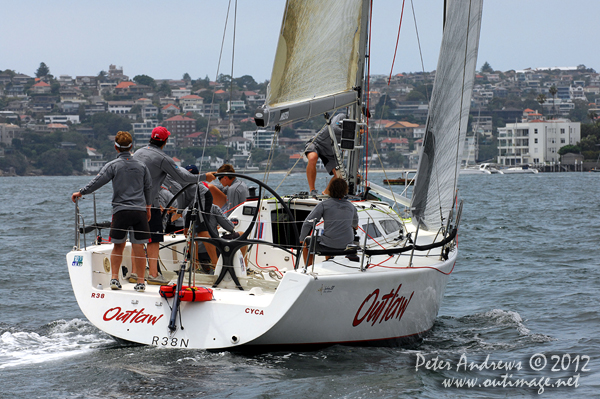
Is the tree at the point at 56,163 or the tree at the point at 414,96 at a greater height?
the tree at the point at 414,96

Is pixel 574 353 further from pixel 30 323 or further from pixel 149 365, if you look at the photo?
pixel 30 323

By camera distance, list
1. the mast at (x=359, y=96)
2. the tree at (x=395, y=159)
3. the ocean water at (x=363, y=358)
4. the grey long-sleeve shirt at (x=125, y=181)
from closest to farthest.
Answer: the ocean water at (x=363, y=358)
the grey long-sleeve shirt at (x=125, y=181)
the mast at (x=359, y=96)
the tree at (x=395, y=159)

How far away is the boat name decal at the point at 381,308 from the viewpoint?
6.00 metres

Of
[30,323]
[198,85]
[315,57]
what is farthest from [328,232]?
[198,85]

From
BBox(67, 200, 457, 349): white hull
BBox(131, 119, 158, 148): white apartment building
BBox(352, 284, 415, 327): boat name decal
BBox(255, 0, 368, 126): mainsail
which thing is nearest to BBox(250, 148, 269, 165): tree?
BBox(131, 119, 158, 148): white apartment building

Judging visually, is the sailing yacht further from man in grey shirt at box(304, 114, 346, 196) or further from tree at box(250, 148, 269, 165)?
tree at box(250, 148, 269, 165)

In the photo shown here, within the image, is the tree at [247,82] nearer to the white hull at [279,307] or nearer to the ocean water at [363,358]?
the ocean water at [363,358]

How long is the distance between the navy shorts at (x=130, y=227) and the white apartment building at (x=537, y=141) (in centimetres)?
10550

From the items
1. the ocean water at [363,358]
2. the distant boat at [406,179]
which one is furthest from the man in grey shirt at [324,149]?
the ocean water at [363,358]

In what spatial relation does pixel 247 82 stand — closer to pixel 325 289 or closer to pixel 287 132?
pixel 287 132

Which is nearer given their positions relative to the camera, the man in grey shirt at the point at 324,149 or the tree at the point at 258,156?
the man in grey shirt at the point at 324,149

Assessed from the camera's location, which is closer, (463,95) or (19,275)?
(463,95)

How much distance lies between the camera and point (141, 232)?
6242 mm

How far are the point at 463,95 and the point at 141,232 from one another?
3263 millimetres
